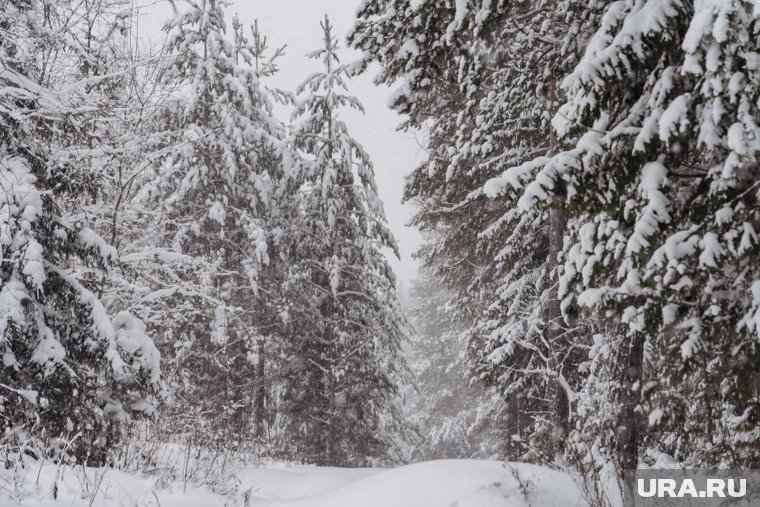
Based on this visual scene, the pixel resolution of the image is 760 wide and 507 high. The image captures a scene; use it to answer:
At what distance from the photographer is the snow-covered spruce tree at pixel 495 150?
16.1 feet

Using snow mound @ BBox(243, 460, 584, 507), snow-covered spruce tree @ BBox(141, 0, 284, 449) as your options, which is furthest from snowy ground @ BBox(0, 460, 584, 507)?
snow-covered spruce tree @ BBox(141, 0, 284, 449)

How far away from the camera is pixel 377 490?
4.67 meters

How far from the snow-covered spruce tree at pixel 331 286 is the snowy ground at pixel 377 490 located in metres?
8.15

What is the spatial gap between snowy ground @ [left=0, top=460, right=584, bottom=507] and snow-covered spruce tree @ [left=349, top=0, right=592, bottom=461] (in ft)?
1.18

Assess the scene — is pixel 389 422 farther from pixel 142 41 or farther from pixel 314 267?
pixel 142 41

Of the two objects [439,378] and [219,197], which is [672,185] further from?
[439,378]

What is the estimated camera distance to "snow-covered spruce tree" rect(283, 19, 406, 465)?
13.6 metres

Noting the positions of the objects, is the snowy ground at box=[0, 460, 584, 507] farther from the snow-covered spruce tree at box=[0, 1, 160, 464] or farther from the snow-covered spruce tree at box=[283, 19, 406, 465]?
the snow-covered spruce tree at box=[283, 19, 406, 465]

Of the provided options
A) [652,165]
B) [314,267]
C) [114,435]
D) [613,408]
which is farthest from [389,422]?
[652,165]

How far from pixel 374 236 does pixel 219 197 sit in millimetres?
4086

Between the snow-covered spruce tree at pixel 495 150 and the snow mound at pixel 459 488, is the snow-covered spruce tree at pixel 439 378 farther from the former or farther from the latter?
the snow mound at pixel 459 488

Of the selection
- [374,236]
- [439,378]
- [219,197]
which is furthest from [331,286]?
[439,378]

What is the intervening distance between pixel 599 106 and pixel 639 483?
3.43m

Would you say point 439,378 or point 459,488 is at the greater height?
point 439,378
